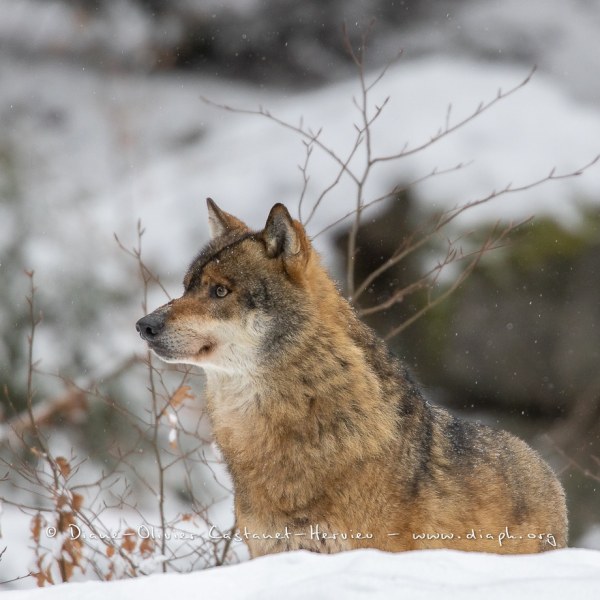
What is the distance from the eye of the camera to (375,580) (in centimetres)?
248

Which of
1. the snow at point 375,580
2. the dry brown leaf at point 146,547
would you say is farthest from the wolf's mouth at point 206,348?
the dry brown leaf at point 146,547

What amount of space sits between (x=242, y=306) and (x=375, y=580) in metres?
1.78

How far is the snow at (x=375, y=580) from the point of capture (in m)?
2.42

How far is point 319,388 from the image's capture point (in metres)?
4.03

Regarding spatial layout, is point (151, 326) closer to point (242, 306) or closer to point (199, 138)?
point (242, 306)

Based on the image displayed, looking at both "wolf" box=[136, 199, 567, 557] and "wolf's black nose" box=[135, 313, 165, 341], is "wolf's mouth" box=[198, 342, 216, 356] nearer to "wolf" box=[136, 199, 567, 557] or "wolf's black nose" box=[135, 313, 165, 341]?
"wolf" box=[136, 199, 567, 557]

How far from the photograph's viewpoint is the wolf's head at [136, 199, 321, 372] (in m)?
3.94

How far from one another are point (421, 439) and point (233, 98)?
994cm

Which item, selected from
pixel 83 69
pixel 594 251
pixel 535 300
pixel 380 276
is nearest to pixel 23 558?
pixel 380 276

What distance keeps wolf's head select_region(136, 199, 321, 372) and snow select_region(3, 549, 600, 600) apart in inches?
52.0

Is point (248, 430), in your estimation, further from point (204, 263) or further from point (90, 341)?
point (90, 341)

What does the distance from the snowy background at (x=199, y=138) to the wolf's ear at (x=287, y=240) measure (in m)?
3.20

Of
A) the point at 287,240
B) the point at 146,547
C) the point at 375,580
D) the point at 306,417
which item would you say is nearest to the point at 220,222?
the point at 287,240

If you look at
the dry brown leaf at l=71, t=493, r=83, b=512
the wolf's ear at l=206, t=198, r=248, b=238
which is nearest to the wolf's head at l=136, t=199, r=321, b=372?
the wolf's ear at l=206, t=198, r=248, b=238
